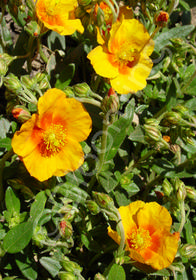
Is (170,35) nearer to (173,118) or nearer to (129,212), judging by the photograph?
(173,118)

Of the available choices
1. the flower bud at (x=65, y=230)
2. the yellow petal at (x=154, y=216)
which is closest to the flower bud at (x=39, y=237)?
the flower bud at (x=65, y=230)

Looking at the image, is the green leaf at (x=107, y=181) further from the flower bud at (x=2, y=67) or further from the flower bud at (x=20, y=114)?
the flower bud at (x=2, y=67)

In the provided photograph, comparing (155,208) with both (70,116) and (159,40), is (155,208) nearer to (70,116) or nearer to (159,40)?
(70,116)

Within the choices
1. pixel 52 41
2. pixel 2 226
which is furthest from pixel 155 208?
pixel 52 41

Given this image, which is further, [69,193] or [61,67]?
[61,67]

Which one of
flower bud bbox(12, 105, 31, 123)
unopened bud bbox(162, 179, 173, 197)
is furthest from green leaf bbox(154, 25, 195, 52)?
flower bud bbox(12, 105, 31, 123)
